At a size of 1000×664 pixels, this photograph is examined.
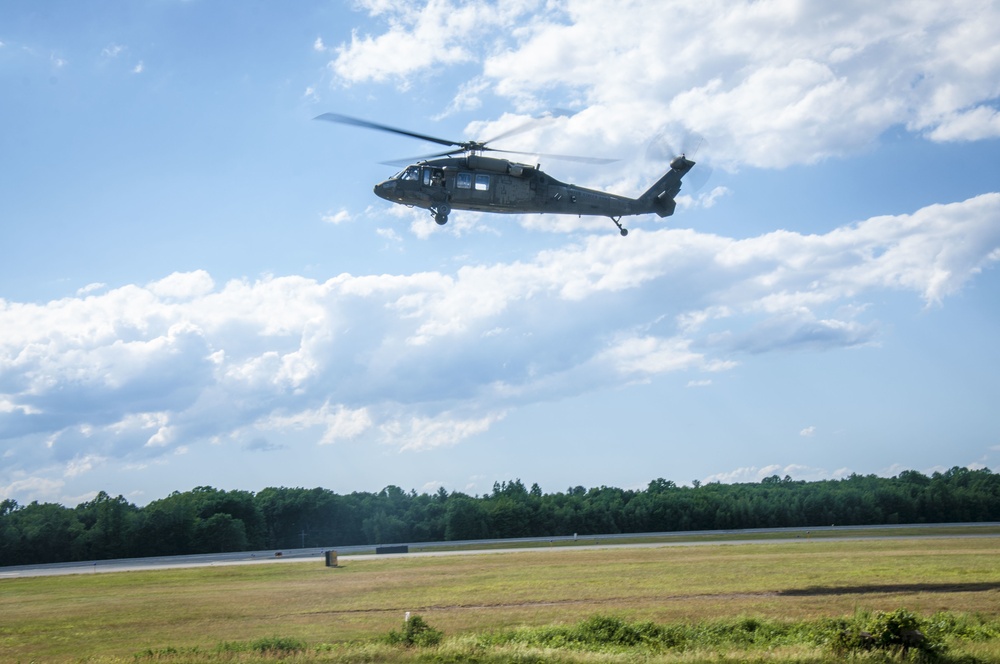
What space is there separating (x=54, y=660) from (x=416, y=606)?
13.6 meters

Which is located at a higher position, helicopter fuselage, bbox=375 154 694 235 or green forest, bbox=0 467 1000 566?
helicopter fuselage, bbox=375 154 694 235

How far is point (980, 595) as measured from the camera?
1193 inches

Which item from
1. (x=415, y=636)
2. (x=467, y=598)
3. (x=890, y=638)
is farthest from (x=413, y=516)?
(x=890, y=638)

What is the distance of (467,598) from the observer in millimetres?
36281

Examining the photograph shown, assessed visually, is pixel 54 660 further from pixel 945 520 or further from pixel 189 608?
pixel 945 520

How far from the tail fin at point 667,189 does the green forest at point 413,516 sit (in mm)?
60661

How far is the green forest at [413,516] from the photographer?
87188mm

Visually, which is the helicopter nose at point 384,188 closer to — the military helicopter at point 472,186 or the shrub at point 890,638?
the military helicopter at point 472,186

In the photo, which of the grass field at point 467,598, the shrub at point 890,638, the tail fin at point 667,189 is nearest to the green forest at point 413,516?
the grass field at point 467,598

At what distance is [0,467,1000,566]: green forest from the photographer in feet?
286

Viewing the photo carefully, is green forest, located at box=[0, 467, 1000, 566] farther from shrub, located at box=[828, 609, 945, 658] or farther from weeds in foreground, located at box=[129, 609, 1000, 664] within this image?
shrub, located at box=[828, 609, 945, 658]

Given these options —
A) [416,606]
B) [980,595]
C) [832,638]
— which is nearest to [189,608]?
[416,606]

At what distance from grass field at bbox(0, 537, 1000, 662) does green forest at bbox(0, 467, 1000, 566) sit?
31148mm

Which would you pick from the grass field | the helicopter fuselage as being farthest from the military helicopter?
the grass field
